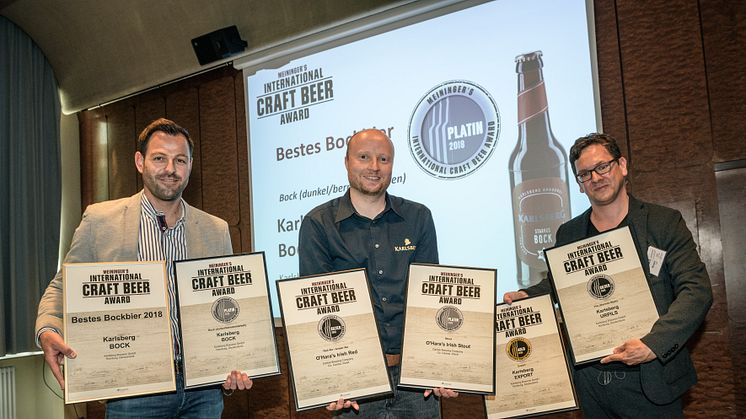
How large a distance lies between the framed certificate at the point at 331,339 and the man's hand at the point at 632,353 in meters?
0.73

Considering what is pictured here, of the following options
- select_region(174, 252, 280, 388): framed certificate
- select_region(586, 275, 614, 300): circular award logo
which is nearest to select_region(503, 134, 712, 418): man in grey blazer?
select_region(586, 275, 614, 300): circular award logo

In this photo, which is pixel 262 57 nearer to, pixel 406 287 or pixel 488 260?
pixel 488 260

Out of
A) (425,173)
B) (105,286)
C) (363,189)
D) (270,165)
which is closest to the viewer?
(105,286)

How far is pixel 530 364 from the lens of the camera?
2.22 meters

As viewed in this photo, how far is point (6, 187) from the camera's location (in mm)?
5125

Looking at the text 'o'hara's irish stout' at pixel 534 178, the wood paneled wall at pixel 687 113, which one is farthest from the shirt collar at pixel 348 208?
the wood paneled wall at pixel 687 113

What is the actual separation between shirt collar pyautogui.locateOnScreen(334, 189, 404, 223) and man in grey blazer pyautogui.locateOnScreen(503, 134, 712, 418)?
52cm

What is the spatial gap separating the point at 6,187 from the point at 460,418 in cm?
404

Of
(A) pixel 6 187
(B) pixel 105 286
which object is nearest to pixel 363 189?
(B) pixel 105 286

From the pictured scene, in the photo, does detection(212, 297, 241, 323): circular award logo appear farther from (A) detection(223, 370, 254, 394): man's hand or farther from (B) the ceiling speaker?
(B) the ceiling speaker

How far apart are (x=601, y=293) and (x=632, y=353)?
23cm

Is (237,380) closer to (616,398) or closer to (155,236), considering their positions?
(155,236)

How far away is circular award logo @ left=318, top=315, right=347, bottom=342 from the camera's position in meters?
2.09

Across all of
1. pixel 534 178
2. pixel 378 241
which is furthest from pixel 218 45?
pixel 378 241
